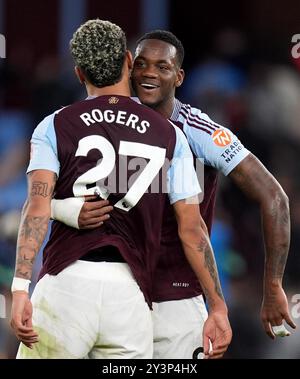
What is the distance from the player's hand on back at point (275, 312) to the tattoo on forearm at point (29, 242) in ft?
4.39

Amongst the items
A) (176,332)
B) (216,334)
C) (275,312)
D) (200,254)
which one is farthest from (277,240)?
(216,334)

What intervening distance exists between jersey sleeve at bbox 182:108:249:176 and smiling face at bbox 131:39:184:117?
263 millimetres

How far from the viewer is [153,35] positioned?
5.31 meters

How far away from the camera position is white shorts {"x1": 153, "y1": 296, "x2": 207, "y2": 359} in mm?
4832

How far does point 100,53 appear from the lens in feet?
14.3

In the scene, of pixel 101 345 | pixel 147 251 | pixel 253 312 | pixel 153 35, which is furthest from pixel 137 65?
pixel 253 312

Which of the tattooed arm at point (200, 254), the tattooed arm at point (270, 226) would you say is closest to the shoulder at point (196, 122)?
the tattooed arm at point (270, 226)

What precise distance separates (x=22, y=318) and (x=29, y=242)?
330mm

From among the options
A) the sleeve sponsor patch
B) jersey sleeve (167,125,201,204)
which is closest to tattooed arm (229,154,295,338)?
the sleeve sponsor patch

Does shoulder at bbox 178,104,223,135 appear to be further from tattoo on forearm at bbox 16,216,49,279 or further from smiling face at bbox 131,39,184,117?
tattoo on forearm at bbox 16,216,49,279

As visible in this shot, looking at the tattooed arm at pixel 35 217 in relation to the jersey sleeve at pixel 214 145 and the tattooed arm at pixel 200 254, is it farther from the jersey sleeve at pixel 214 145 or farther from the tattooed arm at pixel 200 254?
the jersey sleeve at pixel 214 145

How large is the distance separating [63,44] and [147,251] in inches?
186

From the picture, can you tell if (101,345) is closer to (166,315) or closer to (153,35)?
(166,315)

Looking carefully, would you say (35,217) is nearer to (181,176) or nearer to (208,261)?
(181,176)
